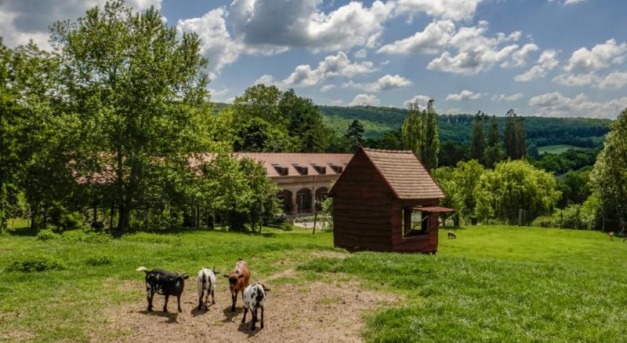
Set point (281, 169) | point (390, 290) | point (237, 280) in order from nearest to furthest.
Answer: point (237, 280) → point (390, 290) → point (281, 169)

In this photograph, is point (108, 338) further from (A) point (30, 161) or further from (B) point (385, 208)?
Answer: (A) point (30, 161)

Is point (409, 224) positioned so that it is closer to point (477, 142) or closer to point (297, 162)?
point (297, 162)

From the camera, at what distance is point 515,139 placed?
140m

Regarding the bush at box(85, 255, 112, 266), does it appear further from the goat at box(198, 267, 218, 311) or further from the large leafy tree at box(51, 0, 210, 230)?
the large leafy tree at box(51, 0, 210, 230)

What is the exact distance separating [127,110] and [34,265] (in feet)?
65.0

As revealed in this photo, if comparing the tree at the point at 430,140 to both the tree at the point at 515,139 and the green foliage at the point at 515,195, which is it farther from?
the tree at the point at 515,139

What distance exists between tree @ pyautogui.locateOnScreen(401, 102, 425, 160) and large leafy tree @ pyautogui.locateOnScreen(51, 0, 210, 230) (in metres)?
51.0

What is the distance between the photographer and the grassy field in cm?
1114

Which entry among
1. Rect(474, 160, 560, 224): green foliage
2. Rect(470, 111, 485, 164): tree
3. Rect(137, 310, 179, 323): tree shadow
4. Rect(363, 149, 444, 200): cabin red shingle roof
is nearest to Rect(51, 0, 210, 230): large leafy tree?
Rect(363, 149, 444, 200): cabin red shingle roof

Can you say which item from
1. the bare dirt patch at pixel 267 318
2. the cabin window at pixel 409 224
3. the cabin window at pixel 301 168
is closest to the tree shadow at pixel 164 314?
the bare dirt patch at pixel 267 318

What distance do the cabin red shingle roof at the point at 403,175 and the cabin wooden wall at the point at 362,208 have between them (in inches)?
19.5

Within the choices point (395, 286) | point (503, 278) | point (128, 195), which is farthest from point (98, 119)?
point (503, 278)

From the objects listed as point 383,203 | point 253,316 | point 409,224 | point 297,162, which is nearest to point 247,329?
point 253,316

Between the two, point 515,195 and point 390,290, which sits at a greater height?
point 515,195
